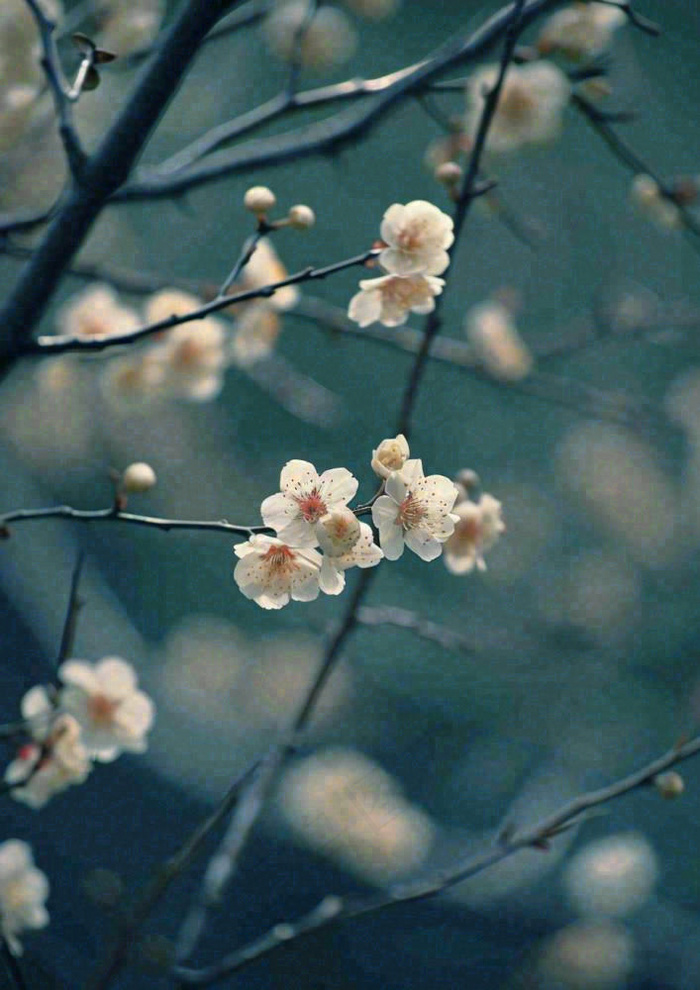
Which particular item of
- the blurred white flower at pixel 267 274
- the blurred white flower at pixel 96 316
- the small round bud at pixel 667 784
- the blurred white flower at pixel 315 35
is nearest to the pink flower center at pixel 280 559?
the small round bud at pixel 667 784

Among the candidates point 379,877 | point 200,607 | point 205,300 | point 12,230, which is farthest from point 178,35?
point 200,607

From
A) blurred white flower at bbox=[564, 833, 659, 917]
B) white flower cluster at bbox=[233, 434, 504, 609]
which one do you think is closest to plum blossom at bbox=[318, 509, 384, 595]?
white flower cluster at bbox=[233, 434, 504, 609]

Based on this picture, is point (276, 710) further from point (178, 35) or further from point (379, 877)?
point (178, 35)

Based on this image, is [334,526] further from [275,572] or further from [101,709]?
[101,709]

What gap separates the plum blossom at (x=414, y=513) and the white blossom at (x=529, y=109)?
103cm

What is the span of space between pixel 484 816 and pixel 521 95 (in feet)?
7.27

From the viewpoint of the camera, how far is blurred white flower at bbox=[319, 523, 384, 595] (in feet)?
2.77

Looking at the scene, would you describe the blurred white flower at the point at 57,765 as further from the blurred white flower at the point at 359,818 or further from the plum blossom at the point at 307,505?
the blurred white flower at the point at 359,818

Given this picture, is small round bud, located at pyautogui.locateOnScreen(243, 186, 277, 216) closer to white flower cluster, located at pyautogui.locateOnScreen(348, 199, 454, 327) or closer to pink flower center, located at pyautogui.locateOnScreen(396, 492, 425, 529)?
white flower cluster, located at pyautogui.locateOnScreen(348, 199, 454, 327)

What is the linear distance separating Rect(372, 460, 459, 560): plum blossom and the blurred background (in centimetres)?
37

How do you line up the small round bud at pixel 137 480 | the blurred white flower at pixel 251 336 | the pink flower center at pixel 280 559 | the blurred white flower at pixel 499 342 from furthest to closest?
1. the blurred white flower at pixel 499 342
2. the blurred white flower at pixel 251 336
3. the small round bud at pixel 137 480
4. the pink flower center at pixel 280 559

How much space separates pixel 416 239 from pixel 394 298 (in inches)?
3.6

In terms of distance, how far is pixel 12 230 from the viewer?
122cm

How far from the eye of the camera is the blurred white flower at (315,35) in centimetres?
191
